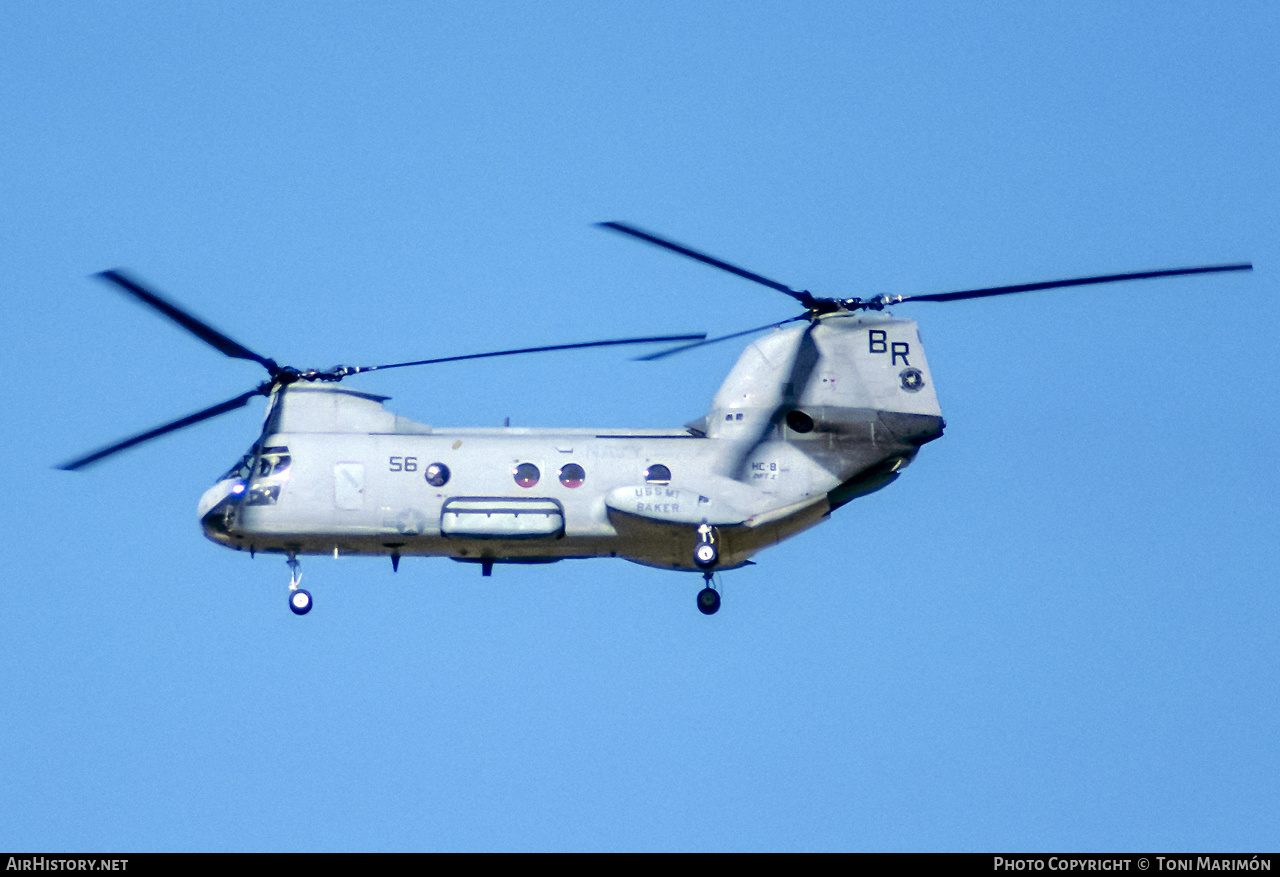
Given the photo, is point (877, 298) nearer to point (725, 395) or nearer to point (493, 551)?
point (725, 395)

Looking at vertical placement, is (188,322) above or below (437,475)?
above

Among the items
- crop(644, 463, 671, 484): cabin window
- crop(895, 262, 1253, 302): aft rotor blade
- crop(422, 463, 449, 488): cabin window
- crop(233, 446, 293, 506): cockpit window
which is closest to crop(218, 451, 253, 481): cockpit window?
crop(233, 446, 293, 506): cockpit window

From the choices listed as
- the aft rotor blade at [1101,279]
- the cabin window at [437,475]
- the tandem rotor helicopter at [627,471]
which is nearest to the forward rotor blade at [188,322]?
the tandem rotor helicopter at [627,471]

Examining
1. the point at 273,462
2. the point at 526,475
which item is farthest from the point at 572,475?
the point at 273,462

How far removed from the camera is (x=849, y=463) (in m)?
42.8

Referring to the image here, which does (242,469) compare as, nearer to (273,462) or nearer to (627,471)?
(273,462)

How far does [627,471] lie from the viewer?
4253cm

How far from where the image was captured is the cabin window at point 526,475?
42.5 m

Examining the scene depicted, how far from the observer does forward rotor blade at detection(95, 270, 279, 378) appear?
40469 mm

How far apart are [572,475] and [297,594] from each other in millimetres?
6612

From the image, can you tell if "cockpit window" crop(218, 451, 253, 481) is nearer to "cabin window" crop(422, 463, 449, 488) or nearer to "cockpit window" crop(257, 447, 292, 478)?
"cockpit window" crop(257, 447, 292, 478)

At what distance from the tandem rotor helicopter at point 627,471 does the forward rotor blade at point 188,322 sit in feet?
0.17

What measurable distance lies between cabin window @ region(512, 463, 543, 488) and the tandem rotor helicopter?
0.03 meters

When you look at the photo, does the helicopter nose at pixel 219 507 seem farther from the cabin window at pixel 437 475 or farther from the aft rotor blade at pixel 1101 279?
the aft rotor blade at pixel 1101 279
